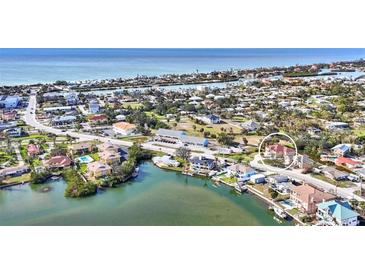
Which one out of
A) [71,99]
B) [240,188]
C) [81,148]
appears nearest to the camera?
[240,188]

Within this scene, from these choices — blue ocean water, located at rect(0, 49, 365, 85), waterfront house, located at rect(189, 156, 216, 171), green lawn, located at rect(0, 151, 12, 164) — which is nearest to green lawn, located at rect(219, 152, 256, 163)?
waterfront house, located at rect(189, 156, 216, 171)

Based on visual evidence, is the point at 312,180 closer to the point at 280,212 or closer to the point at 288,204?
the point at 288,204

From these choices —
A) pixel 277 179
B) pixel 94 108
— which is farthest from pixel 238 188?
pixel 94 108

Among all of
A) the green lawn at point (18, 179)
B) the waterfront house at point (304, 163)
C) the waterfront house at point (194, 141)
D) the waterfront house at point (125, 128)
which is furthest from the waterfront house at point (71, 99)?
the waterfront house at point (304, 163)

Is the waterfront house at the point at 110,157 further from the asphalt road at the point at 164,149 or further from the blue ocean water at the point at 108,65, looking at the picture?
the blue ocean water at the point at 108,65

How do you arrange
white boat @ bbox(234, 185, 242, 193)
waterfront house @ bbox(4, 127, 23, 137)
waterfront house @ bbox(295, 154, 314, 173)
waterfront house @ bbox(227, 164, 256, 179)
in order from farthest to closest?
waterfront house @ bbox(4, 127, 23, 137) < waterfront house @ bbox(295, 154, 314, 173) < waterfront house @ bbox(227, 164, 256, 179) < white boat @ bbox(234, 185, 242, 193)

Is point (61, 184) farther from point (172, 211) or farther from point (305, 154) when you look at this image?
point (305, 154)

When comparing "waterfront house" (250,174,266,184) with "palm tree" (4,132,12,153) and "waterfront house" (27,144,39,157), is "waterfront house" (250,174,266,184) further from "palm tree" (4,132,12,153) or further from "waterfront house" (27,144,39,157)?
"palm tree" (4,132,12,153)
